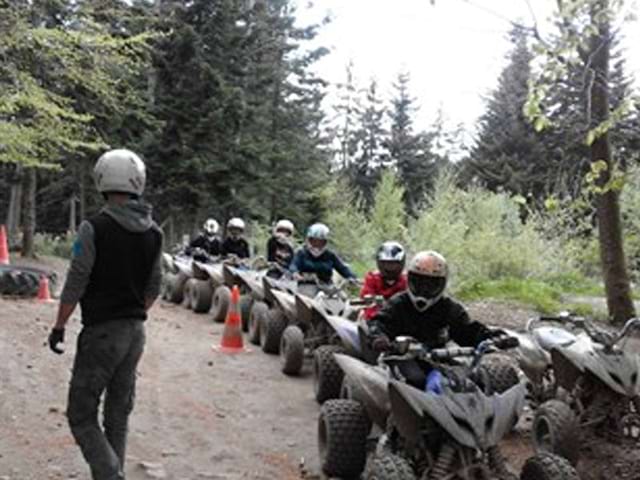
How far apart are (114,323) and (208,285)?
9.86 meters

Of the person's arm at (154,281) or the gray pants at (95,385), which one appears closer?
the gray pants at (95,385)

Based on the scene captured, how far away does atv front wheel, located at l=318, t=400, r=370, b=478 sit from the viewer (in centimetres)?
559

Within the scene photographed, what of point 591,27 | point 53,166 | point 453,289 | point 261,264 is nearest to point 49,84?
point 53,166

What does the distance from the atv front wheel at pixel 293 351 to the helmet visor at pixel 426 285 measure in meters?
3.71

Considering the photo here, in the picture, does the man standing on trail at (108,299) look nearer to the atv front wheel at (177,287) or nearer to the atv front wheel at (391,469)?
the atv front wheel at (391,469)

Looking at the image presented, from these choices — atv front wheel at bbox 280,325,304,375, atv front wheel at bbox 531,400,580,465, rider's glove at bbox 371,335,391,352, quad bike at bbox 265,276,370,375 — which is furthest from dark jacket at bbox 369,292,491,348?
atv front wheel at bbox 280,325,304,375

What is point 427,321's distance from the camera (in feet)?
18.7

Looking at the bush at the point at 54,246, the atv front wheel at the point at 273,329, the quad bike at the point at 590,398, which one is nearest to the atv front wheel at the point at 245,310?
the atv front wheel at the point at 273,329

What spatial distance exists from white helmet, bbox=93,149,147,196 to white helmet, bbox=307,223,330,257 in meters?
5.58

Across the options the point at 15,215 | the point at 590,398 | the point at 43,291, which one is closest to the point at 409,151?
the point at 15,215

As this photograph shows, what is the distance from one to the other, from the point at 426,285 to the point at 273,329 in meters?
5.04

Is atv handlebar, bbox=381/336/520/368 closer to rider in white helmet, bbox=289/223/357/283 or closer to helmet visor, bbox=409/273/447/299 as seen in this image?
helmet visor, bbox=409/273/447/299

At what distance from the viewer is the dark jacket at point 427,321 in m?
5.62

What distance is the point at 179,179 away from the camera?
90.7ft
